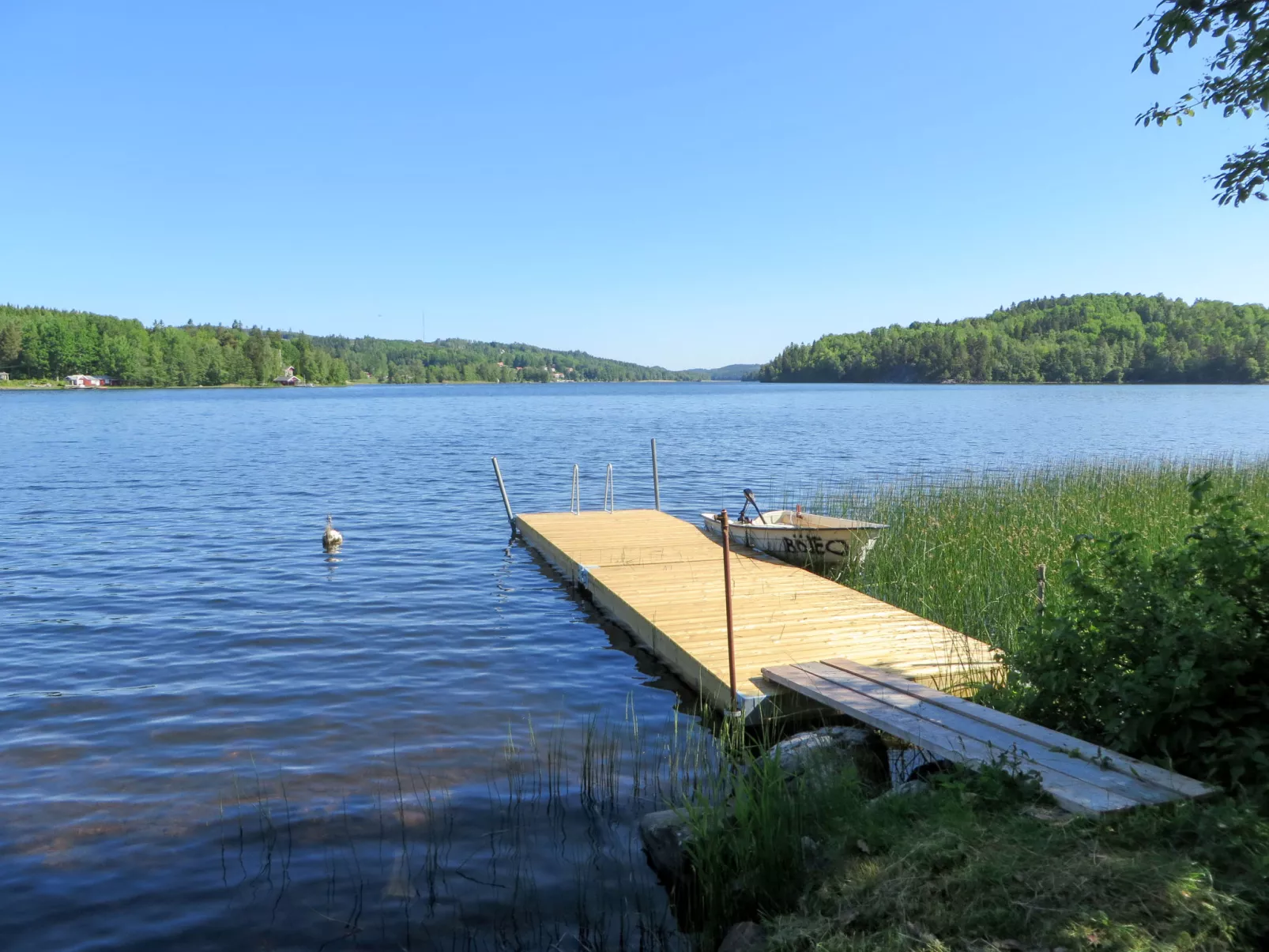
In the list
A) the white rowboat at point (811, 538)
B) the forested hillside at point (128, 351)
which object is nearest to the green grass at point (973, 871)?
the white rowboat at point (811, 538)

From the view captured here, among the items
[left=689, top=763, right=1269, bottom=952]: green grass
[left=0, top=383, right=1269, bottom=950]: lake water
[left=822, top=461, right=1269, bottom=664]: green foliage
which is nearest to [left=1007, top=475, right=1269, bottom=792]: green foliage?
[left=689, top=763, right=1269, bottom=952]: green grass

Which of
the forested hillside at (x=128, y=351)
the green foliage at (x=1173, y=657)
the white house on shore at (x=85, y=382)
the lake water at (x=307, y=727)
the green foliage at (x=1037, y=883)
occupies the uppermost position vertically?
the forested hillside at (x=128, y=351)

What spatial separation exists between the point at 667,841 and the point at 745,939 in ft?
3.59

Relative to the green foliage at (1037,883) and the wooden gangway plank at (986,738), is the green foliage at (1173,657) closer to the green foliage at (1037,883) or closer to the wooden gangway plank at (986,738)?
the wooden gangway plank at (986,738)

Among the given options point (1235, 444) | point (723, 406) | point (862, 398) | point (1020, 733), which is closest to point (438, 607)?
point (1020, 733)

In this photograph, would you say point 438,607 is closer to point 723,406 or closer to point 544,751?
point 544,751

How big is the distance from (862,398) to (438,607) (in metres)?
91.1

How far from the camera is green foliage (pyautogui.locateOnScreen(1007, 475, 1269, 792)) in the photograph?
4355mm

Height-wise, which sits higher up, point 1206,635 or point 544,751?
point 1206,635

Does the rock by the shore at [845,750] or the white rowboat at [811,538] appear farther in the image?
the white rowboat at [811,538]

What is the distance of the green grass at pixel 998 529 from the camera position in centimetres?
963

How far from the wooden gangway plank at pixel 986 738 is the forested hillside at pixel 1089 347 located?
142339 mm

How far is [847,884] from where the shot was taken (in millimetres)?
3928

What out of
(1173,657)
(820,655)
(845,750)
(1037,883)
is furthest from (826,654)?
(1037,883)
